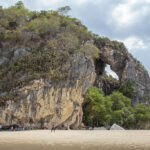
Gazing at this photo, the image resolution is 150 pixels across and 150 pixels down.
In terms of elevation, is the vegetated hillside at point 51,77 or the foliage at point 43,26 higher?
the foliage at point 43,26

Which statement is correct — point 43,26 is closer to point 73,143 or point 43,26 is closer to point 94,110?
point 94,110

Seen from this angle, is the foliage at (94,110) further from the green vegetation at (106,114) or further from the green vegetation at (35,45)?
the green vegetation at (35,45)

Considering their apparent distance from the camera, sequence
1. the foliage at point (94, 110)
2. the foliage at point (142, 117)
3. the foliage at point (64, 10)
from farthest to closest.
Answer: the foliage at point (64, 10) < the foliage at point (142, 117) < the foliage at point (94, 110)

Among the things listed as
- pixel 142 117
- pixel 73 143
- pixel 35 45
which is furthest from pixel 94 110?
pixel 73 143

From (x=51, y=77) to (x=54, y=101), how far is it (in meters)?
3.11

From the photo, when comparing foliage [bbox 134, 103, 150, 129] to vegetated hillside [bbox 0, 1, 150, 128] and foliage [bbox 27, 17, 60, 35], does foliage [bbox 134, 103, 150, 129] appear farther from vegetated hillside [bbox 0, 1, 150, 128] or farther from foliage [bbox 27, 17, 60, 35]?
foliage [bbox 27, 17, 60, 35]

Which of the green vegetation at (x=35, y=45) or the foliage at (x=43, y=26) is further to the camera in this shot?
the foliage at (x=43, y=26)

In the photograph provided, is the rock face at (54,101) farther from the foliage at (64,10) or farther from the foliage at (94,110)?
the foliage at (64,10)

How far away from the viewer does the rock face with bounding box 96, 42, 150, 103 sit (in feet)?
127

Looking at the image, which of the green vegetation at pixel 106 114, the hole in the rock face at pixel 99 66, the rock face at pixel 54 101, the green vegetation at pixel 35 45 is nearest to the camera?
the rock face at pixel 54 101

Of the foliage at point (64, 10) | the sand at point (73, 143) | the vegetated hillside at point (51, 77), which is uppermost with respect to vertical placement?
the foliage at point (64, 10)

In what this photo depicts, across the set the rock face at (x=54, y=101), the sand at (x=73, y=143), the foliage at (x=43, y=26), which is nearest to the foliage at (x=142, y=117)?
the rock face at (x=54, y=101)

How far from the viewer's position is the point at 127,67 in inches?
1561

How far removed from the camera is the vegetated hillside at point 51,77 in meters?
22.6
